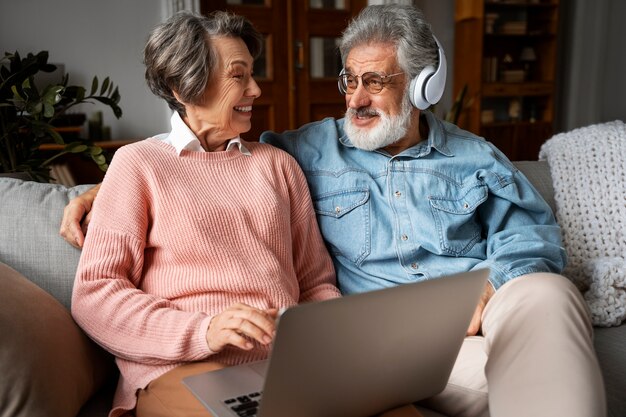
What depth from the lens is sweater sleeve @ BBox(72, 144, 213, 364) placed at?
117 cm

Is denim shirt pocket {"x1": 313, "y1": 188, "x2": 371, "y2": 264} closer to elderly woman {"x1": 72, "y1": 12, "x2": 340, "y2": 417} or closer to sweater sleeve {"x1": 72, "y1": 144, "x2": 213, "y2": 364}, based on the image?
elderly woman {"x1": 72, "y1": 12, "x2": 340, "y2": 417}

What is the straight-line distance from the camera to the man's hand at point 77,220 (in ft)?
4.43

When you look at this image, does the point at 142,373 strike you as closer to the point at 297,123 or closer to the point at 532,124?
the point at 297,123

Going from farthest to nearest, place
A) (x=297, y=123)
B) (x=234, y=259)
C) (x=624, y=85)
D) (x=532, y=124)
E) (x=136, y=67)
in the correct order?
1. (x=624, y=85)
2. (x=532, y=124)
3. (x=297, y=123)
4. (x=136, y=67)
5. (x=234, y=259)

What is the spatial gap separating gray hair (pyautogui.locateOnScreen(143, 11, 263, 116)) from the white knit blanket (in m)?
1.07

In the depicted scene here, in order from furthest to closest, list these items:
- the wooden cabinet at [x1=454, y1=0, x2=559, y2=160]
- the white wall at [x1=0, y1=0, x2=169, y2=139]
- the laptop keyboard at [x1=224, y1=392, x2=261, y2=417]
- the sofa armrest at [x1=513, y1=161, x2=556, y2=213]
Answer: the wooden cabinet at [x1=454, y1=0, x2=559, y2=160]
the white wall at [x1=0, y1=0, x2=169, y2=139]
the sofa armrest at [x1=513, y1=161, x2=556, y2=213]
the laptop keyboard at [x1=224, y1=392, x2=261, y2=417]

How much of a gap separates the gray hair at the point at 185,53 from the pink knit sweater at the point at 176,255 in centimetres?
15

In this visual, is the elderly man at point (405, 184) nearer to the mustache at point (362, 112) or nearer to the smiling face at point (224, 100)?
the mustache at point (362, 112)

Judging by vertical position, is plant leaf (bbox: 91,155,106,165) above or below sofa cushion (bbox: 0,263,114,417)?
above

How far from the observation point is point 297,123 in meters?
5.05

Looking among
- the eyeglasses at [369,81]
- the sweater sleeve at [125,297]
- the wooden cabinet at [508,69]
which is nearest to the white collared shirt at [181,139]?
the sweater sleeve at [125,297]

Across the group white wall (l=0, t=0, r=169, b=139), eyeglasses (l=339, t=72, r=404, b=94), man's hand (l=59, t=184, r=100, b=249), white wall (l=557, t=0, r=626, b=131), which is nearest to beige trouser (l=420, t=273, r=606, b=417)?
eyeglasses (l=339, t=72, r=404, b=94)

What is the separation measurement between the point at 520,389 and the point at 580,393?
0.10m

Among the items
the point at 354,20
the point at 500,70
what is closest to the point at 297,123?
the point at 500,70
